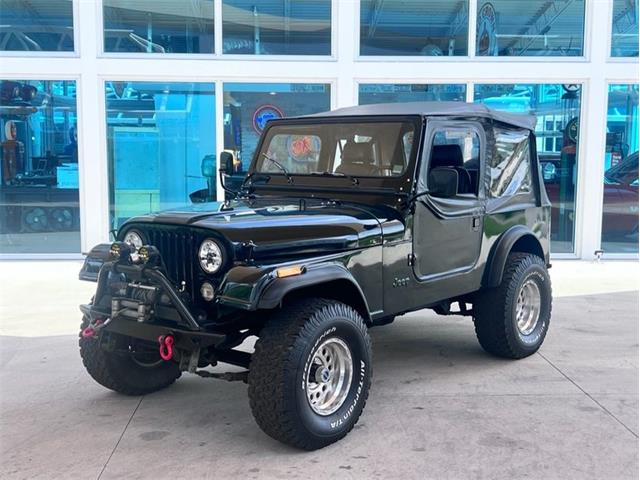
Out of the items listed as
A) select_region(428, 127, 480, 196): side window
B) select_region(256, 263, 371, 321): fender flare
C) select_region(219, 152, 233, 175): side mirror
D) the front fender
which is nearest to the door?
select_region(428, 127, 480, 196): side window

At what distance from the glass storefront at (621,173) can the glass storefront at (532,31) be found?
95 centimetres

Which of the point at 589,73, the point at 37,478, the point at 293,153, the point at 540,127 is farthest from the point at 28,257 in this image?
the point at 589,73

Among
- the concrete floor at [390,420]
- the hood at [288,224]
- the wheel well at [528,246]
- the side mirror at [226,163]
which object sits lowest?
the concrete floor at [390,420]

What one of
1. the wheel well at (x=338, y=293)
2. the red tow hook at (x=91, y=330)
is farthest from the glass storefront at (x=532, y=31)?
the red tow hook at (x=91, y=330)

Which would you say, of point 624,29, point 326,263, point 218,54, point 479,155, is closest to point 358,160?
point 479,155

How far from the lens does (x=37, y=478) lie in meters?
3.32

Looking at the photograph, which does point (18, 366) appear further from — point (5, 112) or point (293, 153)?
point (5, 112)

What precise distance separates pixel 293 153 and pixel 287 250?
149 centimetres

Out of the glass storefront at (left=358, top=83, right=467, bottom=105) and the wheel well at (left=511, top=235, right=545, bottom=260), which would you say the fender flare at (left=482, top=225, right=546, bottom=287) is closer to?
the wheel well at (left=511, top=235, right=545, bottom=260)

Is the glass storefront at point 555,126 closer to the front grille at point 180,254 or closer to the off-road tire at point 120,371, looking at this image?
the off-road tire at point 120,371

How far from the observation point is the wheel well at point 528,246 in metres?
5.46

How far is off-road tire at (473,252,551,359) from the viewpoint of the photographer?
5023mm

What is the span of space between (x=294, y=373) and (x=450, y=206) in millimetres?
1796

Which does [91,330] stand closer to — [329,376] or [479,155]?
[329,376]
